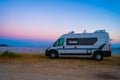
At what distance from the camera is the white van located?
16375mm

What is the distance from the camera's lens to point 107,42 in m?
16.3

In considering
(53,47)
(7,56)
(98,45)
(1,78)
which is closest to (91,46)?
(98,45)

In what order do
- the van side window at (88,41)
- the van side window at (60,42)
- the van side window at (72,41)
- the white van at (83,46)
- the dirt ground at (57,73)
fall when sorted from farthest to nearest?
the van side window at (60,42) → the van side window at (72,41) → the van side window at (88,41) → the white van at (83,46) → the dirt ground at (57,73)

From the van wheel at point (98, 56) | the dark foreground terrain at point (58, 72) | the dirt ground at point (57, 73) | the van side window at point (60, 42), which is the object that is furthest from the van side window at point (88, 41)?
the dirt ground at point (57, 73)

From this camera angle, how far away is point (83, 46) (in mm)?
16750

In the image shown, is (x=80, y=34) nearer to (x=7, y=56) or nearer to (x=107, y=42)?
(x=107, y=42)

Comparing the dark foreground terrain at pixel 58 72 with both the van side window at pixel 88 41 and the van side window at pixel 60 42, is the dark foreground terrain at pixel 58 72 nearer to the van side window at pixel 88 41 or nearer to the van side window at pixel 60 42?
the van side window at pixel 88 41

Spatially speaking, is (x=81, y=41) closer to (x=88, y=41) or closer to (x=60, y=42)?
(x=88, y=41)

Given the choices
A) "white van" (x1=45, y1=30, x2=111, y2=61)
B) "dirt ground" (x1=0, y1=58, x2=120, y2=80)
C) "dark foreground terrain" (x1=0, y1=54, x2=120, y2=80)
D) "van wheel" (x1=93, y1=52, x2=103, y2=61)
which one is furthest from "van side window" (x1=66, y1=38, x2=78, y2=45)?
"dirt ground" (x1=0, y1=58, x2=120, y2=80)

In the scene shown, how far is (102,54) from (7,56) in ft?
31.0

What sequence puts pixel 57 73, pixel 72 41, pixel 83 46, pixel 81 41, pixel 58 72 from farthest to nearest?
1. pixel 72 41
2. pixel 81 41
3. pixel 83 46
4. pixel 58 72
5. pixel 57 73

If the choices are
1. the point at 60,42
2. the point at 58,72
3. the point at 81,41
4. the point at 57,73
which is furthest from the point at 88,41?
the point at 57,73

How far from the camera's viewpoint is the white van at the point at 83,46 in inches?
645

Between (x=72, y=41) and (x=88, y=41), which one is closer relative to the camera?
(x=88, y=41)
